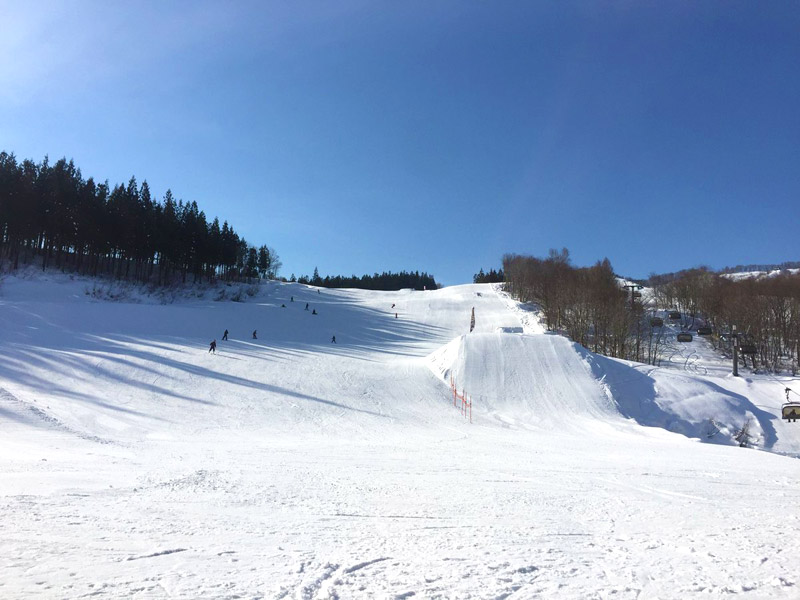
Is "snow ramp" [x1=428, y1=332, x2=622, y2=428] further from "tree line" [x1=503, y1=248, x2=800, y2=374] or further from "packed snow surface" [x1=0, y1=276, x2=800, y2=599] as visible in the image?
"tree line" [x1=503, y1=248, x2=800, y2=374]

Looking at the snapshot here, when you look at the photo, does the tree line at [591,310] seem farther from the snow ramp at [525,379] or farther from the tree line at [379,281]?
the tree line at [379,281]

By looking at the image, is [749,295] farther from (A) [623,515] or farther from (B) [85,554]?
(B) [85,554]

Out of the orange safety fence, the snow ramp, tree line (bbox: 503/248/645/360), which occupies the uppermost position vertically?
tree line (bbox: 503/248/645/360)

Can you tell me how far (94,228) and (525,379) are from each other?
57.2 metres

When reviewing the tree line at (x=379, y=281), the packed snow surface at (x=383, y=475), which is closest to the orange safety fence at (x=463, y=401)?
the packed snow surface at (x=383, y=475)

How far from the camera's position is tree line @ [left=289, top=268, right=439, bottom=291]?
134m

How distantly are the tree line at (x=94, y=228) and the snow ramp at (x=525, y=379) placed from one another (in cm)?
5013

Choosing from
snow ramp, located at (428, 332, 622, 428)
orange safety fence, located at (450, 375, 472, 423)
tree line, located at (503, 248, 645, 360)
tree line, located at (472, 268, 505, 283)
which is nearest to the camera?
orange safety fence, located at (450, 375, 472, 423)

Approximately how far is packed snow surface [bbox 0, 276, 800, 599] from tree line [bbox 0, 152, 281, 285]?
31.5 m

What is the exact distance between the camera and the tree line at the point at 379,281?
440 ft

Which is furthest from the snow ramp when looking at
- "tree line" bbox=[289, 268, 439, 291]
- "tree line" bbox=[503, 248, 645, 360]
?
"tree line" bbox=[289, 268, 439, 291]

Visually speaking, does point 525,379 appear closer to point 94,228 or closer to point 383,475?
point 383,475

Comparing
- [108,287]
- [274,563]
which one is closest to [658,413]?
[274,563]

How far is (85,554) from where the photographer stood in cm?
469
